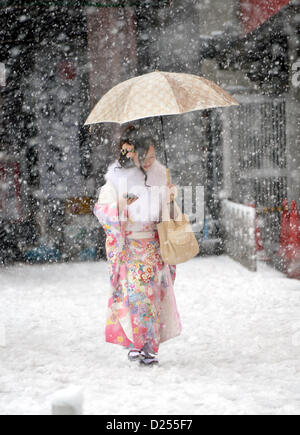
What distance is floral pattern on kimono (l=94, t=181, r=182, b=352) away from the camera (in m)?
4.95

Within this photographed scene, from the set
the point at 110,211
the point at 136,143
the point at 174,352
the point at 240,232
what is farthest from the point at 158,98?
the point at 240,232

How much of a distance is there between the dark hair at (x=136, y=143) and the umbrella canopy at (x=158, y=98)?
0.61ft

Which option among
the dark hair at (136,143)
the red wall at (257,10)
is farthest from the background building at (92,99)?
the dark hair at (136,143)

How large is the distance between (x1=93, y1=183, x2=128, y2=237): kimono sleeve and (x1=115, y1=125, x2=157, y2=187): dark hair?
0.83 feet

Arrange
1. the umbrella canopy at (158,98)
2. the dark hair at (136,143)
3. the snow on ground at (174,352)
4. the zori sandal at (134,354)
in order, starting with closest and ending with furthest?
the snow on ground at (174,352) → the umbrella canopy at (158,98) → the dark hair at (136,143) → the zori sandal at (134,354)

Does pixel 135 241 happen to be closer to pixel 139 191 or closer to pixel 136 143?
pixel 139 191

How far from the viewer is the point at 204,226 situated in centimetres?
1092

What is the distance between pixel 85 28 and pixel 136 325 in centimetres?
699

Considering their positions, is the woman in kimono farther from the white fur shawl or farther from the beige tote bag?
the beige tote bag

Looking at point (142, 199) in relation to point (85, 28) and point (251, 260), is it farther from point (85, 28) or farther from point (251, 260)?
point (85, 28)

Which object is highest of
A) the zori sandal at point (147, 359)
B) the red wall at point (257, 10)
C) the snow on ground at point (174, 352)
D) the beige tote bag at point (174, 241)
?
the red wall at point (257, 10)

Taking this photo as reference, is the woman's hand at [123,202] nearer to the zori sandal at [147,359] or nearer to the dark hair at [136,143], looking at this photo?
the dark hair at [136,143]

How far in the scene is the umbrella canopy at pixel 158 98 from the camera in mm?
4680
